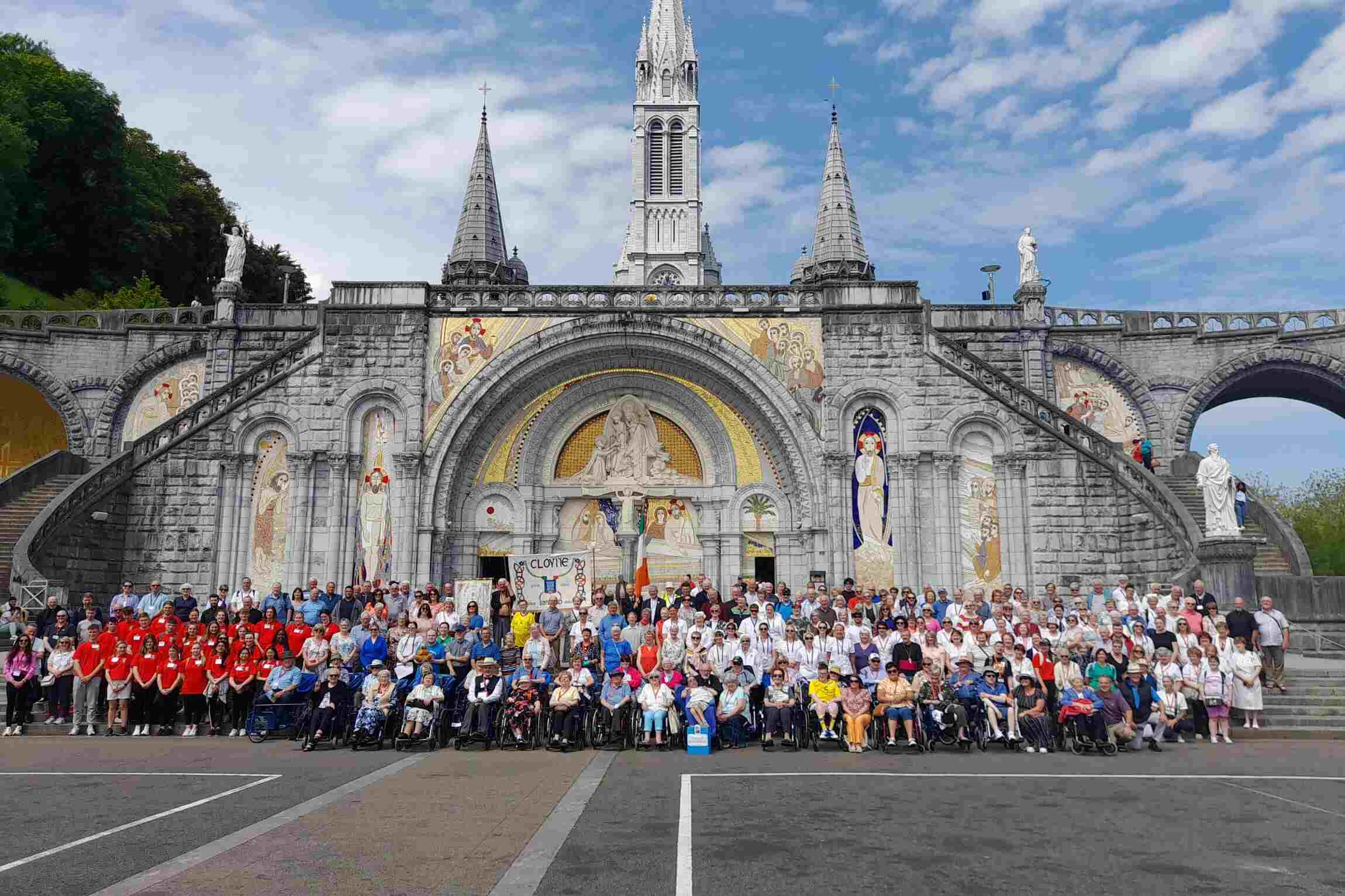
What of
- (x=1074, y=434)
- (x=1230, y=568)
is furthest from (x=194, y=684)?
(x=1074, y=434)

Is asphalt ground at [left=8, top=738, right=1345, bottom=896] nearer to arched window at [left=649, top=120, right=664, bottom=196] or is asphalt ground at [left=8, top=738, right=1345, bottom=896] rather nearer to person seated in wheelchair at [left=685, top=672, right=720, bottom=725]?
person seated in wheelchair at [left=685, top=672, right=720, bottom=725]

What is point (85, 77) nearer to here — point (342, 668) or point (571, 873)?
point (342, 668)

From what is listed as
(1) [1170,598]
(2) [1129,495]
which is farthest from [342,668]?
(2) [1129,495]

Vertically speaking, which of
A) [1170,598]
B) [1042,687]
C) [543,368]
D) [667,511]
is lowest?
[1042,687]

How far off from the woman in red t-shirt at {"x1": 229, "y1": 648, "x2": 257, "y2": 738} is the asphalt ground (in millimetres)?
2237

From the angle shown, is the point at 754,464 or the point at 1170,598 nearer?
the point at 1170,598

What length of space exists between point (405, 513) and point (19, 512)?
9.22 metres

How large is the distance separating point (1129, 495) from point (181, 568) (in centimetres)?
2310

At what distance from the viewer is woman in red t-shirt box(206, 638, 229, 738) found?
13086 millimetres

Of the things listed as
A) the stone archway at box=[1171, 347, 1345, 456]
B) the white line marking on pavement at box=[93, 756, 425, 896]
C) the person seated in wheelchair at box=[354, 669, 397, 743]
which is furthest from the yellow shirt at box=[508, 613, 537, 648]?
the stone archway at box=[1171, 347, 1345, 456]

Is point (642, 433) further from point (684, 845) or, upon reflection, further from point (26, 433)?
point (26, 433)

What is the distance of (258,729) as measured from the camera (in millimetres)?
12688

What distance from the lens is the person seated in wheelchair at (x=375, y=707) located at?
11.9 metres

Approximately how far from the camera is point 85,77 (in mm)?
36531
